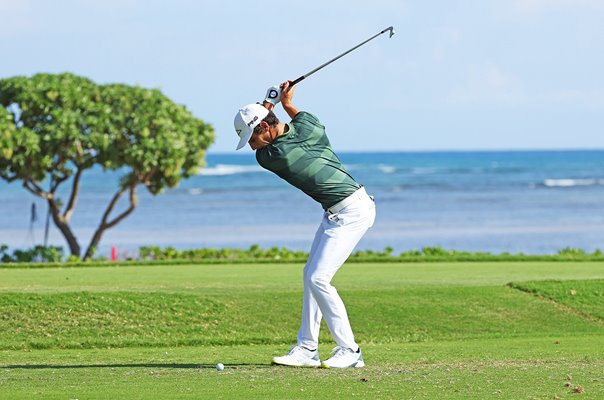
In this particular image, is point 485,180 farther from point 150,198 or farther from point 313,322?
point 313,322

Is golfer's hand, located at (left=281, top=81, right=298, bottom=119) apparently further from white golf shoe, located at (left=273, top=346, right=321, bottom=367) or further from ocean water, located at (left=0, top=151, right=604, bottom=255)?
ocean water, located at (left=0, top=151, right=604, bottom=255)

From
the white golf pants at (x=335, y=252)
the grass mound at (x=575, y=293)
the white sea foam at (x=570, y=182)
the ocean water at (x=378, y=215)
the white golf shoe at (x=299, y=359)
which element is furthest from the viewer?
the white sea foam at (x=570, y=182)

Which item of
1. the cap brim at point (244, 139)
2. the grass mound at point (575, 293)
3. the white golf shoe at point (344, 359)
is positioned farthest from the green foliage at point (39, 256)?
the cap brim at point (244, 139)

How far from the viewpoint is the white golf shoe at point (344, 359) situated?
10.6 m

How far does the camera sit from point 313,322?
35.7ft

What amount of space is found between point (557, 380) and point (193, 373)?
3047 mm

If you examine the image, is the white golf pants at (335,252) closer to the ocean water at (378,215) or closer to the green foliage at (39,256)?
the green foliage at (39,256)

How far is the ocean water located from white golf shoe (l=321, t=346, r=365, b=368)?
1114 inches

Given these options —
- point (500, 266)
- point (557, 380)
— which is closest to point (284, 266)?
point (500, 266)

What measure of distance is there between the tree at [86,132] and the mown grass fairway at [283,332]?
10222 mm

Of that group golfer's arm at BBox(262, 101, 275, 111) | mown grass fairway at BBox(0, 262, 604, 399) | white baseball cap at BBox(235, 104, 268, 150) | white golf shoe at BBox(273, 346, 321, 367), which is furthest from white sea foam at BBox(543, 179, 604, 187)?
white baseball cap at BBox(235, 104, 268, 150)

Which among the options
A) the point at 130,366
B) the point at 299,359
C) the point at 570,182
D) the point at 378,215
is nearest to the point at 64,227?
the point at 130,366

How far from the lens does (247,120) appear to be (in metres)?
10.1

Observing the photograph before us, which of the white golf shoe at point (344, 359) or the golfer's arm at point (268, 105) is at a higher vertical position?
the golfer's arm at point (268, 105)
